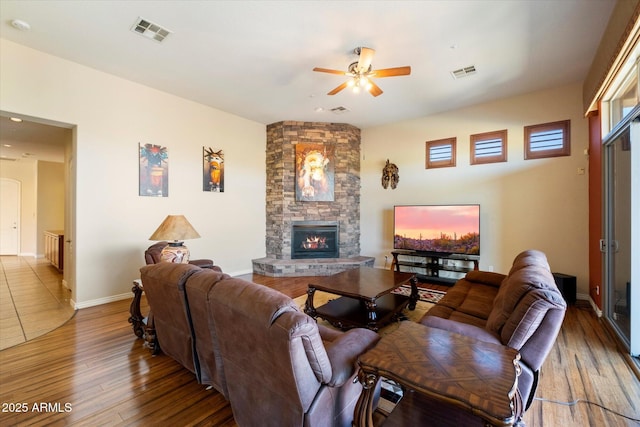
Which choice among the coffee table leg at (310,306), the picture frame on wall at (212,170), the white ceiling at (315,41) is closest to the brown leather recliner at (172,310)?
the coffee table leg at (310,306)

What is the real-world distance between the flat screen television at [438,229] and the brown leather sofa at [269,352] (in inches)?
157

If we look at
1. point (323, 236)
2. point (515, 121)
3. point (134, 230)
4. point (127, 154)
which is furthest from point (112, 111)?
point (515, 121)

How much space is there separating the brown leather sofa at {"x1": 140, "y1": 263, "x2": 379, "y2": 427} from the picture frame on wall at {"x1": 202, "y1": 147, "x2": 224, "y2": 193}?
3689 millimetres

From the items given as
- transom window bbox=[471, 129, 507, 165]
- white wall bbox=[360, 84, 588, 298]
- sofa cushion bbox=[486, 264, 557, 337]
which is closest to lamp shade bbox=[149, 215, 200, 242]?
sofa cushion bbox=[486, 264, 557, 337]

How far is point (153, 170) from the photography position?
4.55 m

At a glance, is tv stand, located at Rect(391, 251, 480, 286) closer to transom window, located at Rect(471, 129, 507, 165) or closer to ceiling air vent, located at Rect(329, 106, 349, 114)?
transom window, located at Rect(471, 129, 507, 165)

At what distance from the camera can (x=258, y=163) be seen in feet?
20.7

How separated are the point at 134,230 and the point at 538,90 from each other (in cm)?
687

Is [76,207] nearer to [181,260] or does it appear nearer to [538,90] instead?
[181,260]

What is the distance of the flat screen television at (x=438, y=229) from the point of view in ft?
16.4

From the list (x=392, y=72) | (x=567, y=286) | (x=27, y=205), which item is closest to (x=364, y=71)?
(x=392, y=72)

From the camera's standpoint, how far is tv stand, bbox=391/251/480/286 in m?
Answer: 5.01

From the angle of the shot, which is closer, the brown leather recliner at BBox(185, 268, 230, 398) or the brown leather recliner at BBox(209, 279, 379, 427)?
the brown leather recliner at BBox(209, 279, 379, 427)

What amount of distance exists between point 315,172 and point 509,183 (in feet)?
12.2
